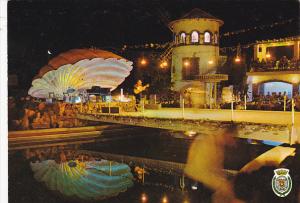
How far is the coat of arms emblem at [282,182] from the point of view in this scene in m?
7.80

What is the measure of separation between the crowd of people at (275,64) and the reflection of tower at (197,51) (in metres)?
2.30

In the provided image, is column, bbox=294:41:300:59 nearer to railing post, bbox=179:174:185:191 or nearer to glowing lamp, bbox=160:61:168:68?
glowing lamp, bbox=160:61:168:68

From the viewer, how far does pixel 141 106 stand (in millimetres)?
16875

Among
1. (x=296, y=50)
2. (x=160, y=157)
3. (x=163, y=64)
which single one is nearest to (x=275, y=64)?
(x=296, y=50)

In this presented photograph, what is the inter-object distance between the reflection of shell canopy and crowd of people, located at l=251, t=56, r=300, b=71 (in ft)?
21.3

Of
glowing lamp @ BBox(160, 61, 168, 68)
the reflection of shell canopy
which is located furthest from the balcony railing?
the reflection of shell canopy

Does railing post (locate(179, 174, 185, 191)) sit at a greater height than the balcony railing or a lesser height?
lesser

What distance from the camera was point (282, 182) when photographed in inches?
311

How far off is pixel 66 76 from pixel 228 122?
9757mm

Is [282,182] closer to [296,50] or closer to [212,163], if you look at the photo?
[212,163]

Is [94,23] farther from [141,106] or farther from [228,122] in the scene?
[228,122]

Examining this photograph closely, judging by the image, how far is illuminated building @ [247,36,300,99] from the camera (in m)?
17.9

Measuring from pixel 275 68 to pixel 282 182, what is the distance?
37.1ft

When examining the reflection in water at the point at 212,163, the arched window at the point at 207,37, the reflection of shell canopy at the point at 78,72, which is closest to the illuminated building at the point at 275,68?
the arched window at the point at 207,37
